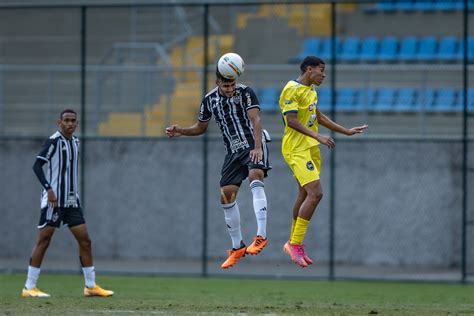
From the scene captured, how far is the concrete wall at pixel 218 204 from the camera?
64.3 ft

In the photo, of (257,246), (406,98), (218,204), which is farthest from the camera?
(406,98)

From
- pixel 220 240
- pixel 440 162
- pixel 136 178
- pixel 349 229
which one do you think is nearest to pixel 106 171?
pixel 136 178

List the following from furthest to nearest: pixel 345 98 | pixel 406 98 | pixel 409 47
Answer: pixel 409 47 < pixel 345 98 < pixel 406 98

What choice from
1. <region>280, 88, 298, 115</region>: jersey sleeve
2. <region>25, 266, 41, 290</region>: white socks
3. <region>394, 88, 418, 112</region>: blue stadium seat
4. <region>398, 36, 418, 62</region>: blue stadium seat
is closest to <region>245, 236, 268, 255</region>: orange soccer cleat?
<region>280, 88, 298, 115</region>: jersey sleeve

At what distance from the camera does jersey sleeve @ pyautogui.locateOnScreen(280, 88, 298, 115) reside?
41.2 feet

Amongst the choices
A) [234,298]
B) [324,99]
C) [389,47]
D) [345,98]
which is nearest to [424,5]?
[389,47]

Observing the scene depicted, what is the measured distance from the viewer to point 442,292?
1598 cm

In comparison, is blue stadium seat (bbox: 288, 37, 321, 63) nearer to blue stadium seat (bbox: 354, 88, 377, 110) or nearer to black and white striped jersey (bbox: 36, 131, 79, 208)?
blue stadium seat (bbox: 354, 88, 377, 110)

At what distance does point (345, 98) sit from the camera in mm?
20953

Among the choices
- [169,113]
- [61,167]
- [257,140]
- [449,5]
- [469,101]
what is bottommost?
[61,167]

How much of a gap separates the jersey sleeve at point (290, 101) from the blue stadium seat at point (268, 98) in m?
8.29

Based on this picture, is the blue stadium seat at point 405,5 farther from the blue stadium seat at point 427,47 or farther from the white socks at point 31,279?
the white socks at point 31,279

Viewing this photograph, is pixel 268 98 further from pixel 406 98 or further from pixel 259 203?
pixel 259 203

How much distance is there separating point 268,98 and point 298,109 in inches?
337
